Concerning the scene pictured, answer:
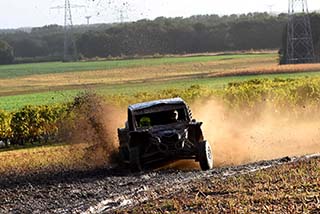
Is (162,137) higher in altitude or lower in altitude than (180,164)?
higher

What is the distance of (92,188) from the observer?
19.6 m

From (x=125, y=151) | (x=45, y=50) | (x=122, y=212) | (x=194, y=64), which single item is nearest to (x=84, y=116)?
(x=125, y=151)

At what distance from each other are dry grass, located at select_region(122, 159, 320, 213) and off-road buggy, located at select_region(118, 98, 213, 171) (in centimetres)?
336

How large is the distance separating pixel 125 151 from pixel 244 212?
10.9 metres

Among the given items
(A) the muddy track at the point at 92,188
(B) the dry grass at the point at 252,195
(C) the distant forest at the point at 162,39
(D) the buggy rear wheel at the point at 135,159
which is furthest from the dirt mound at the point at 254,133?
(C) the distant forest at the point at 162,39

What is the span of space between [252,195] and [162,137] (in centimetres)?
700

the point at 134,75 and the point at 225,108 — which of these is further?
the point at 134,75

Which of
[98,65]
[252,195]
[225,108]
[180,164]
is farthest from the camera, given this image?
[98,65]

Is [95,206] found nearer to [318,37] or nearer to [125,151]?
[125,151]

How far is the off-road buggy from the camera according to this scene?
22.3 meters

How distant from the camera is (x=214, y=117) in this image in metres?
33.5

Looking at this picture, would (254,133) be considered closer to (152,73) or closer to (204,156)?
(204,156)

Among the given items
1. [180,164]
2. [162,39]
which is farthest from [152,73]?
[180,164]

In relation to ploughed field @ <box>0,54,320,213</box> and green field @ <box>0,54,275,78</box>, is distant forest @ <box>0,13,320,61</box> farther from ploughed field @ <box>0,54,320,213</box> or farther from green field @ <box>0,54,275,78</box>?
ploughed field @ <box>0,54,320,213</box>
